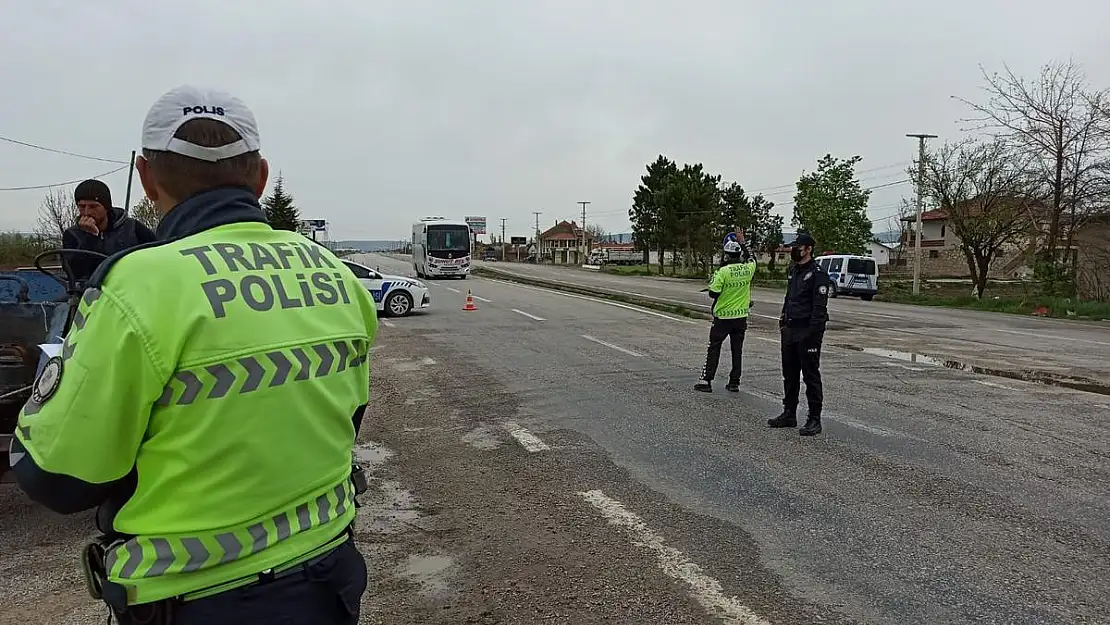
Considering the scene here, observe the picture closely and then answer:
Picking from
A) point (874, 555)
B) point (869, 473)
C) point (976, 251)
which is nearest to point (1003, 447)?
point (869, 473)

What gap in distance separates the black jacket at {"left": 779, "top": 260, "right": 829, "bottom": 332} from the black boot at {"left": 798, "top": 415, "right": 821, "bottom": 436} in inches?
32.8

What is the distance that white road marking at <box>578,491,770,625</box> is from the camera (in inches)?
141

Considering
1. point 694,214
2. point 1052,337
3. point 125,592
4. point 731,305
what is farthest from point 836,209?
Result: point 125,592

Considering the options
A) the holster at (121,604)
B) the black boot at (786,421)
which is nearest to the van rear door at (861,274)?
the black boot at (786,421)

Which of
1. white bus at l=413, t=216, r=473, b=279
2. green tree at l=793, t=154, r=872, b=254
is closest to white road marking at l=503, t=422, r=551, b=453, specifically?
white bus at l=413, t=216, r=473, b=279

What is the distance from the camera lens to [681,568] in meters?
4.07

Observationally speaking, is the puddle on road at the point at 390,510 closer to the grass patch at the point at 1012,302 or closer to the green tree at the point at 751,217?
the grass patch at the point at 1012,302

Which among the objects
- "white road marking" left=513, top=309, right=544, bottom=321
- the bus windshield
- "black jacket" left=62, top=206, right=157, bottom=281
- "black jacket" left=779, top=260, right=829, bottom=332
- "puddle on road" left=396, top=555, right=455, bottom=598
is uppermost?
the bus windshield

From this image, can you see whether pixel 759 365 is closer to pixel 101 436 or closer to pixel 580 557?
pixel 580 557

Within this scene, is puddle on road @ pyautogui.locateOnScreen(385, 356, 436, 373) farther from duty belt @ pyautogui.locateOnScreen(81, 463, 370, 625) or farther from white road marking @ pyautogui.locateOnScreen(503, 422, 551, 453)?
duty belt @ pyautogui.locateOnScreen(81, 463, 370, 625)

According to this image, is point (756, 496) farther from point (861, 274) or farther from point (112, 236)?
point (861, 274)

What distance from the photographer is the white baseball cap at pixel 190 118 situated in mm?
1755

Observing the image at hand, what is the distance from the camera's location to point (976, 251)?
31266 mm

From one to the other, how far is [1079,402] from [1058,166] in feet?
82.9
